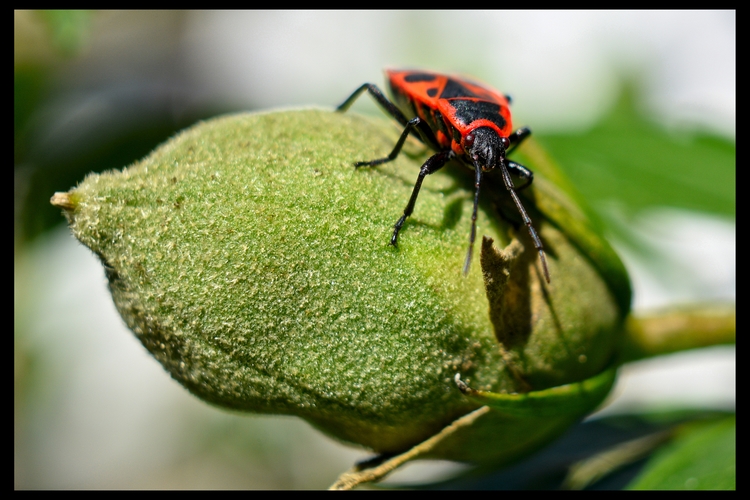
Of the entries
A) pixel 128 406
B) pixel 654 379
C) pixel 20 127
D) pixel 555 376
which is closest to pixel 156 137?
pixel 20 127

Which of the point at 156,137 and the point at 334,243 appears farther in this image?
the point at 156,137

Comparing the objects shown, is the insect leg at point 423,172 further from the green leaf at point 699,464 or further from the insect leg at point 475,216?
the green leaf at point 699,464

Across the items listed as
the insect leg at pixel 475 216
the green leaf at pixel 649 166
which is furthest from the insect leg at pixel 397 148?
the green leaf at pixel 649 166

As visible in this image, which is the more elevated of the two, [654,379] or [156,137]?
[156,137]

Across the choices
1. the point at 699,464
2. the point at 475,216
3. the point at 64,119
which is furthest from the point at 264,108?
the point at 699,464

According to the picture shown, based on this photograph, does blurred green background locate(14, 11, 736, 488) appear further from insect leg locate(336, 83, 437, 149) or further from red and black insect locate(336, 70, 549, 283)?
insect leg locate(336, 83, 437, 149)

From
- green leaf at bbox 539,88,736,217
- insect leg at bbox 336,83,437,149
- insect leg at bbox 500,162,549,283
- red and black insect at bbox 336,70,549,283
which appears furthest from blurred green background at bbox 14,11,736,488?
insect leg at bbox 336,83,437,149

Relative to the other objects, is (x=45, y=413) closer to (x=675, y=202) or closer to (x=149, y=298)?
(x=149, y=298)
